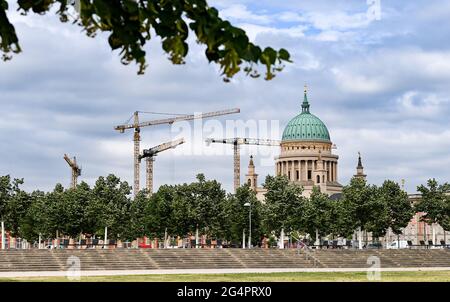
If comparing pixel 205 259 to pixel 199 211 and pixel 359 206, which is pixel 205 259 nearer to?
pixel 199 211

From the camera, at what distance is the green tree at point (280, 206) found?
317 ft

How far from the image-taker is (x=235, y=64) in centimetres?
721

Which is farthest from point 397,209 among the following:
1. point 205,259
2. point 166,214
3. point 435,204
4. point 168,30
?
point 168,30

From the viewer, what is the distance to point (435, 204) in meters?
103

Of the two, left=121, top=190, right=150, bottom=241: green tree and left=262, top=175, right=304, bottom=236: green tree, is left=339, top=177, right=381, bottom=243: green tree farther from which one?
left=121, top=190, right=150, bottom=241: green tree

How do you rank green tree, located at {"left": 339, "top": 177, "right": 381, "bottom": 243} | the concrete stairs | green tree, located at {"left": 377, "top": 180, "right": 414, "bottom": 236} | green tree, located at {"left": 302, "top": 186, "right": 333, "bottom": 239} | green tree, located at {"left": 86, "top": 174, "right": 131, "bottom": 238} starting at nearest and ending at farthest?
the concrete stairs < green tree, located at {"left": 86, "top": 174, "right": 131, "bottom": 238} < green tree, located at {"left": 339, "top": 177, "right": 381, "bottom": 243} < green tree, located at {"left": 302, "top": 186, "right": 333, "bottom": 239} < green tree, located at {"left": 377, "top": 180, "right": 414, "bottom": 236}

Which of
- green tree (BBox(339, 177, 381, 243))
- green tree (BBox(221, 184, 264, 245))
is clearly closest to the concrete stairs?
green tree (BBox(339, 177, 381, 243))

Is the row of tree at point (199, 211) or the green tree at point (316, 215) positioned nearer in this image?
the row of tree at point (199, 211)

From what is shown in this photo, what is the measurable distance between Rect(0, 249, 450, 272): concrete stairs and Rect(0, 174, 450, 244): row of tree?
50.9 feet

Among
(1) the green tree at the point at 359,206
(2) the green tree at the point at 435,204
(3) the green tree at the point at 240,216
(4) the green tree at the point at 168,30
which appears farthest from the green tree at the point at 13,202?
(4) the green tree at the point at 168,30

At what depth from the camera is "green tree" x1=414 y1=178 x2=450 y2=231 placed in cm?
10344

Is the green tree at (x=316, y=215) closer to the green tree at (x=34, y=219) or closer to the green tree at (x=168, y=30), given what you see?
the green tree at (x=34, y=219)

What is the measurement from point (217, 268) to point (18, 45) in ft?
201

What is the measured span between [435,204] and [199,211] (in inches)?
1200
